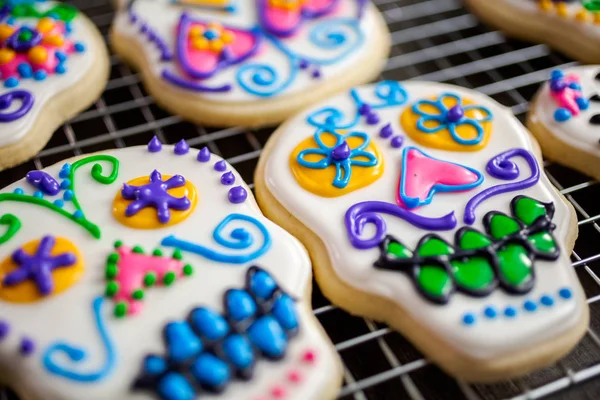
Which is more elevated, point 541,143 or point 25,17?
point 25,17

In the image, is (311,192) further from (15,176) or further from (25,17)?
(25,17)

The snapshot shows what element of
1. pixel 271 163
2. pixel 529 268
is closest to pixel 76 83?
pixel 271 163

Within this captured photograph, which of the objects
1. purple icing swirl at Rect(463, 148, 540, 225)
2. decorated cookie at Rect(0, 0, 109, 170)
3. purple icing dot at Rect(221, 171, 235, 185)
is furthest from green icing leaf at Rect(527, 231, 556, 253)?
decorated cookie at Rect(0, 0, 109, 170)

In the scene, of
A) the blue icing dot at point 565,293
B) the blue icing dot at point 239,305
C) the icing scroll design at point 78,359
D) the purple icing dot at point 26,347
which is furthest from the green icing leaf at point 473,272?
the purple icing dot at point 26,347

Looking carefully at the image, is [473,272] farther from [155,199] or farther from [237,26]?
[237,26]

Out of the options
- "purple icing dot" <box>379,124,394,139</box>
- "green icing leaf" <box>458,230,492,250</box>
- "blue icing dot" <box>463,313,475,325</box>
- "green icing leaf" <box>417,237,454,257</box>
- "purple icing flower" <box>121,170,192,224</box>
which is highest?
"purple icing dot" <box>379,124,394,139</box>

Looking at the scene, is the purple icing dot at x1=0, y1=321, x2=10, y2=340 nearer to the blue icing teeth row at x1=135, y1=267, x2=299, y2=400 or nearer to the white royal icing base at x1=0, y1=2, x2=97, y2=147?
the blue icing teeth row at x1=135, y1=267, x2=299, y2=400

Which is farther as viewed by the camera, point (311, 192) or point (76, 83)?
point (76, 83)
